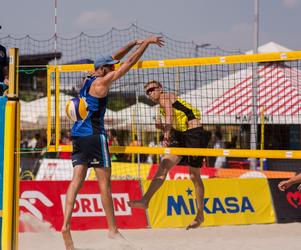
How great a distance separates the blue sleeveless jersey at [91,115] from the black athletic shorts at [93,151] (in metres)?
Answer: 0.06

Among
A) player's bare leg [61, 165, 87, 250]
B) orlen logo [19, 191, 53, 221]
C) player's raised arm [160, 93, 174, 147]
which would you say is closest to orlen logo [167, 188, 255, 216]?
orlen logo [19, 191, 53, 221]

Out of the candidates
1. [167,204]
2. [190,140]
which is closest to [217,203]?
[167,204]

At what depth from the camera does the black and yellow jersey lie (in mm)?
6961

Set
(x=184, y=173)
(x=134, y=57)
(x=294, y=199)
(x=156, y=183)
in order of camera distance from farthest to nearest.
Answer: (x=184, y=173)
(x=294, y=199)
(x=156, y=183)
(x=134, y=57)

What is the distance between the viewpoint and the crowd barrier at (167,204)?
9469 millimetres

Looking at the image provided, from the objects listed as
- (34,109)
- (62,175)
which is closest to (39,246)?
(62,175)

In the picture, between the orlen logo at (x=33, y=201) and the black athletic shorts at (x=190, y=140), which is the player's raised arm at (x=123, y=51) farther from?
the orlen logo at (x=33, y=201)

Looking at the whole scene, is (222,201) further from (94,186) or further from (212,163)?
(212,163)

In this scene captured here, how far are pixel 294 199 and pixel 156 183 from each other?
3.91 meters

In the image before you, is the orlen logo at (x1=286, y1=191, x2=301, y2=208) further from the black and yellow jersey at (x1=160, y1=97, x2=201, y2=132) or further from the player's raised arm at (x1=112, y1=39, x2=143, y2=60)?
the player's raised arm at (x1=112, y1=39, x2=143, y2=60)

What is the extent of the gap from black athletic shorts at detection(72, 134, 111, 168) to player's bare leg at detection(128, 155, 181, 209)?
0.85m

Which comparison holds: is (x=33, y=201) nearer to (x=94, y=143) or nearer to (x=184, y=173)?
(x=94, y=143)

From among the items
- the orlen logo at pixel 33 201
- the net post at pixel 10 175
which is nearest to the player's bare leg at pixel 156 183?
the net post at pixel 10 175

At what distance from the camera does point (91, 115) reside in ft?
20.5
